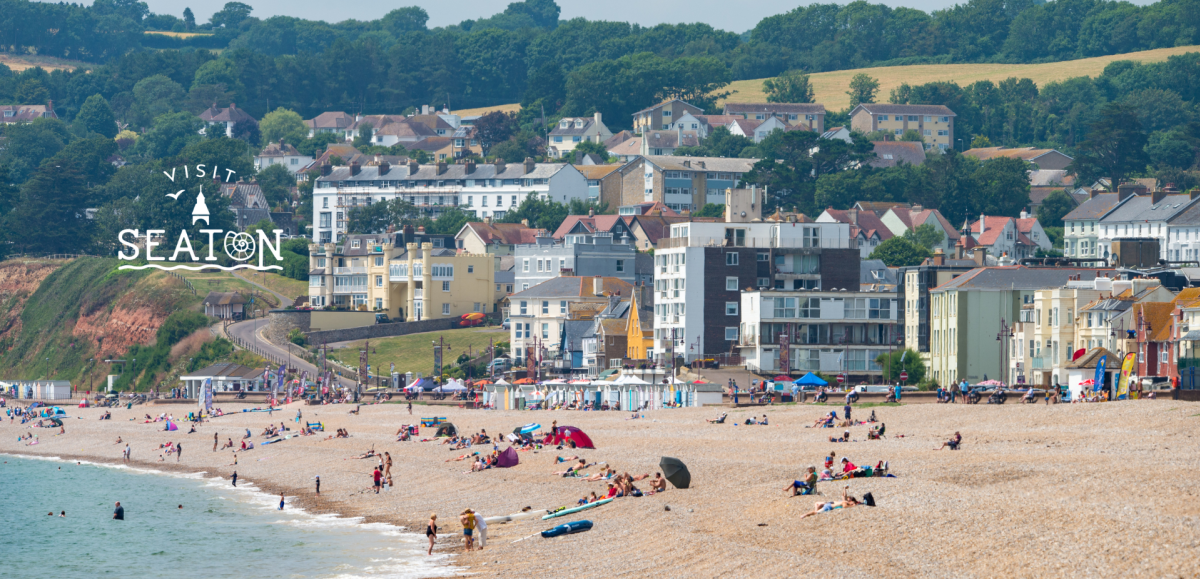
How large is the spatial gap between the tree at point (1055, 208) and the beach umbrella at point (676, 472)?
→ 108m

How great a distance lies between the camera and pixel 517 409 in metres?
70.2

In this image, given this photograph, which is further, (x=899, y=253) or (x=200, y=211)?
(x=200, y=211)

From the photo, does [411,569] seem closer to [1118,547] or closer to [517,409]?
[1118,547]

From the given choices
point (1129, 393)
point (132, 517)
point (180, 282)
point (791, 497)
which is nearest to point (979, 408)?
point (1129, 393)

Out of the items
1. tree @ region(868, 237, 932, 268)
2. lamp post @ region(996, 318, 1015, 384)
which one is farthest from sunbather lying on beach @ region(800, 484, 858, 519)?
tree @ region(868, 237, 932, 268)

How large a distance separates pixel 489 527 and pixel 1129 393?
2072 centimetres

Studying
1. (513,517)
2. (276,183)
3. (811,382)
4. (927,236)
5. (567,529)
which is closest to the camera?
(567,529)

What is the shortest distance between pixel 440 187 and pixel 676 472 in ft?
385

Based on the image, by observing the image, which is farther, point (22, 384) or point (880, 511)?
point (22, 384)

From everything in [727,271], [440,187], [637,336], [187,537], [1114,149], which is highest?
[1114,149]

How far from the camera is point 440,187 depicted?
151250mm

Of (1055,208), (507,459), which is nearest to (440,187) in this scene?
(1055,208)

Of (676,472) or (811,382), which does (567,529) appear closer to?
(676,472)

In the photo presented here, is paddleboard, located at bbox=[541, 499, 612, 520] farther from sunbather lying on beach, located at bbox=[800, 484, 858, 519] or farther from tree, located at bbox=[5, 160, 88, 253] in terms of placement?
tree, located at bbox=[5, 160, 88, 253]
